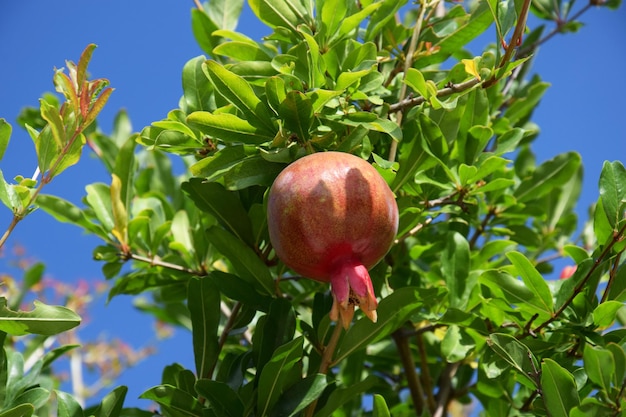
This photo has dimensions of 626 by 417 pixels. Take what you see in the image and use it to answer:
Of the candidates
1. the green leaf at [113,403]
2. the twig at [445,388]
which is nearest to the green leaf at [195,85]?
the green leaf at [113,403]

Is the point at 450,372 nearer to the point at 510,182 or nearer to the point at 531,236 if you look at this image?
the point at 531,236

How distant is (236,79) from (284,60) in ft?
0.50

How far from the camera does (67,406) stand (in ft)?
4.64

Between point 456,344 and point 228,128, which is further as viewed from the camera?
point 456,344

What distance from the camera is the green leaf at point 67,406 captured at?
55.0 inches

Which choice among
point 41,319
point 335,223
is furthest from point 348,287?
point 41,319

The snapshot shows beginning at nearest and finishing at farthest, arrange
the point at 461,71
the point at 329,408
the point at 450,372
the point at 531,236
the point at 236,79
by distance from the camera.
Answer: the point at 236,79 < the point at 329,408 < the point at 461,71 < the point at 450,372 < the point at 531,236

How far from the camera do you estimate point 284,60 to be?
146cm

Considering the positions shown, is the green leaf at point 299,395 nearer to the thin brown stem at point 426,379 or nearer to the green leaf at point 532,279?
the green leaf at point 532,279

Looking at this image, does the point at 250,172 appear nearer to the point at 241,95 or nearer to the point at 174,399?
the point at 241,95

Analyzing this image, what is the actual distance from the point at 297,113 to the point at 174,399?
565mm

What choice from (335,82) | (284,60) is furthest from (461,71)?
(284,60)

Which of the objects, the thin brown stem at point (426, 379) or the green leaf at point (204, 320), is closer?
the green leaf at point (204, 320)

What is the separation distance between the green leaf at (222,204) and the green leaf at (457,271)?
1.50ft
